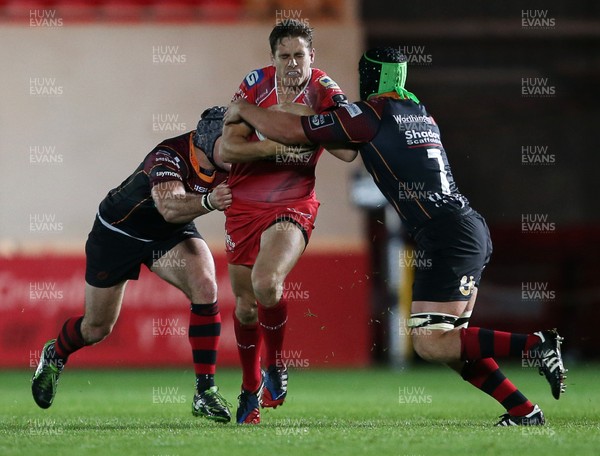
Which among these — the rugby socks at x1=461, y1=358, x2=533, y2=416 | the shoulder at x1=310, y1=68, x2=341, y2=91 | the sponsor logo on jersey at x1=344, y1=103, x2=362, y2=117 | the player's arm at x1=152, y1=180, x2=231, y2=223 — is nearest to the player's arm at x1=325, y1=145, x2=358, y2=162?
the sponsor logo on jersey at x1=344, y1=103, x2=362, y2=117

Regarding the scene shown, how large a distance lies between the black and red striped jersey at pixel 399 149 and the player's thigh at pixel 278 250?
655 mm

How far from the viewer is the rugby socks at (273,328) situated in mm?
6621

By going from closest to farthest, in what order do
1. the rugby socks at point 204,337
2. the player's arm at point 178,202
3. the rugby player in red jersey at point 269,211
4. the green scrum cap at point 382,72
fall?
the green scrum cap at point 382,72 → the rugby player in red jersey at point 269,211 → the player's arm at point 178,202 → the rugby socks at point 204,337

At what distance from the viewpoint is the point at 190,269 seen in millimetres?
7199

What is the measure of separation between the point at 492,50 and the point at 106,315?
13530 mm

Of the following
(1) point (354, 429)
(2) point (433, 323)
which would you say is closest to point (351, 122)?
(2) point (433, 323)

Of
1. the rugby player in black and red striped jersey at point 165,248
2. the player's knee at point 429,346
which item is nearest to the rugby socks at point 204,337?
the rugby player in black and red striped jersey at point 165,248

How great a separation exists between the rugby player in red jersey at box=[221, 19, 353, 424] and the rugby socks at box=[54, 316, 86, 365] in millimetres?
1300

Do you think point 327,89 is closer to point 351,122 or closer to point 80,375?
point 351,122

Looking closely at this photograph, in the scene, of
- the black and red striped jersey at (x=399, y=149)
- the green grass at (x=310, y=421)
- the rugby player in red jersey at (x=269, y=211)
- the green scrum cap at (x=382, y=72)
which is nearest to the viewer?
the green grass at (x=310, y=421)

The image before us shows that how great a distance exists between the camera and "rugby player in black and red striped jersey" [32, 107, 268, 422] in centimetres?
683

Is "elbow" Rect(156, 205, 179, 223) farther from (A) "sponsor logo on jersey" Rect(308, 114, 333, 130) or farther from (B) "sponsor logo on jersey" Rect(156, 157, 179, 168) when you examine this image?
(A) "sponsor logo on jersey" Rect(308, 114, 333, 130)

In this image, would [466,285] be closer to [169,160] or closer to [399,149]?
[399,149]

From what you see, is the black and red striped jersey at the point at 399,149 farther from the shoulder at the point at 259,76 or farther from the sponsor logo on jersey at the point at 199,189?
the sponsor logo on jersey at the point at 199,189
